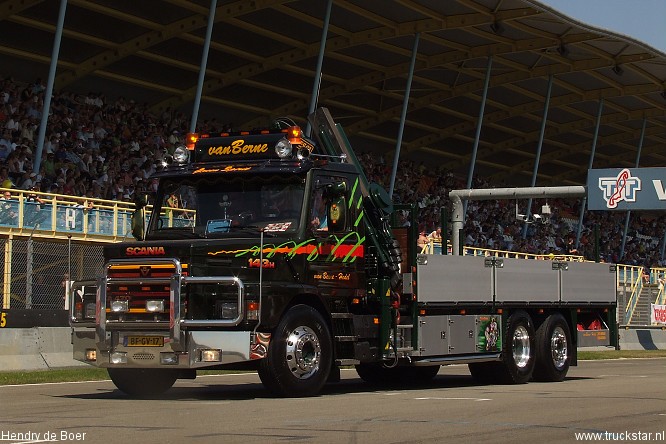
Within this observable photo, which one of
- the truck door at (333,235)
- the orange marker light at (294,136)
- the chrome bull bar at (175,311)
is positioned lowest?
the chrome bull bar at (175,311)

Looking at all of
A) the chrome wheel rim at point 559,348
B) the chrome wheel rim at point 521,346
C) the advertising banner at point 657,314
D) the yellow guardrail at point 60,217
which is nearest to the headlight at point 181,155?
the chrome wheel rim at point 521,346

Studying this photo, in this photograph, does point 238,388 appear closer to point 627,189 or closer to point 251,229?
point 251,229

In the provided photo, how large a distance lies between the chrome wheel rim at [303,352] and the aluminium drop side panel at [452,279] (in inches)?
97.6

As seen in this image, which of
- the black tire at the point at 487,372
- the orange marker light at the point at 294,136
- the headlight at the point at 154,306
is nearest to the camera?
the headlight at the point at 154,306

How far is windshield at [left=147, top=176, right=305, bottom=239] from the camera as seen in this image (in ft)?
49.2

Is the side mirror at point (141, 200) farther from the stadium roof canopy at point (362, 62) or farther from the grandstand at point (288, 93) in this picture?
the stadium roof canopy at point (362, 62)

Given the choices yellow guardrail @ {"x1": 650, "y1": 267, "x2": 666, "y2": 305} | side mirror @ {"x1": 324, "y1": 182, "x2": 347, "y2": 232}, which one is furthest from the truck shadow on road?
yellow guardrail @ {"x1": 650, "y1": 267, "x2": 666, "y2": 305}

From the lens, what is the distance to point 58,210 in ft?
81.5

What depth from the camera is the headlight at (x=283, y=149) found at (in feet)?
49.9

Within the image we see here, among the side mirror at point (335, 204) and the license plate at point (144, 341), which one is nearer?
the license plate at point (144, 341)

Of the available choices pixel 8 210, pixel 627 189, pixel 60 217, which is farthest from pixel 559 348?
pixel 627 189

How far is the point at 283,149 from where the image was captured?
15.2 metres

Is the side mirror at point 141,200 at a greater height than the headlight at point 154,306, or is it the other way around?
the side mirror at point 141,200

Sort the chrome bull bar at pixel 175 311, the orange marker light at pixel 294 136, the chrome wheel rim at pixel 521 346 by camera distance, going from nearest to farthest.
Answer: the chrome bull bar at pixel 175 311 → the orange marker light at pixel 294 136 → the chrome wheel rim at pixel 521 346
